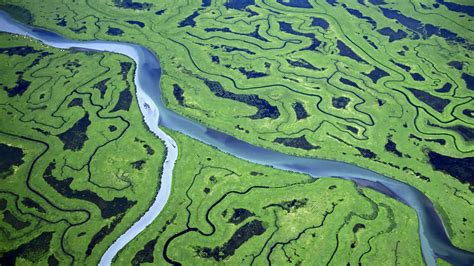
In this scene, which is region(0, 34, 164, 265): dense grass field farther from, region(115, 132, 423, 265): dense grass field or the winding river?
region(115, 132, 423, 265): dense grass field

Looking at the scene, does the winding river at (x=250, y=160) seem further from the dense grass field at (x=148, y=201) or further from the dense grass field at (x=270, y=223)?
the dense grass field at (x=270, y=223)

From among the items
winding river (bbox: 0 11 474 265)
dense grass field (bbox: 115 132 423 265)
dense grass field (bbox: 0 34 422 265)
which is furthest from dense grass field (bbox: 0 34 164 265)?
dense grass field (bbox: 115 132 423 265)

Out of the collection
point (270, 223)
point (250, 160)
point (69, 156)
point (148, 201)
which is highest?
point (250, 160)

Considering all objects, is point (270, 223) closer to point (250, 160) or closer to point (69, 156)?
point (250, 160)

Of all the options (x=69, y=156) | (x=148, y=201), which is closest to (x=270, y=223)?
(x=148, y=201)

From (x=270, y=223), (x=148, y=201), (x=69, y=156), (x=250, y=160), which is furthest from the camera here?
(x=250, y=160)

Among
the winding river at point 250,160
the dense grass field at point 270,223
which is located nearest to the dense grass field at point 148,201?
the dense grass field at point 270,223

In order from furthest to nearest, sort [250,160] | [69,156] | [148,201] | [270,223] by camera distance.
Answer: [250,160], [69,156], [148,201], [270,223]

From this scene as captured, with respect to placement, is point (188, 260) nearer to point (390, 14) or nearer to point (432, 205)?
point (432, 205)
